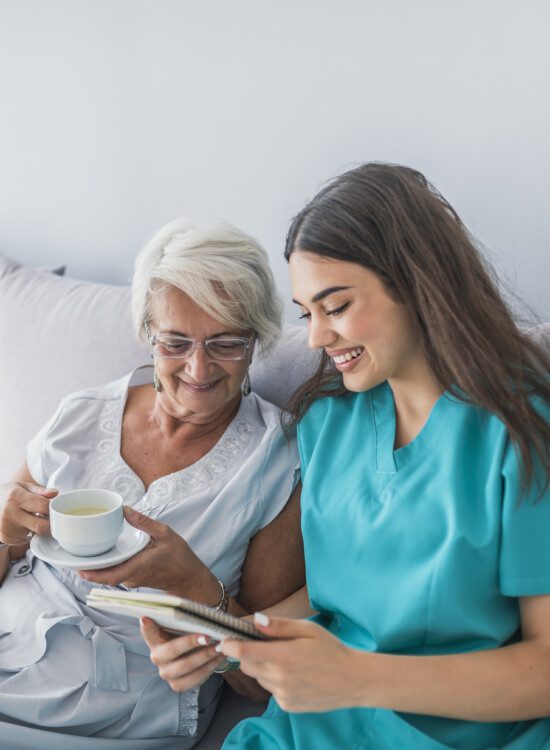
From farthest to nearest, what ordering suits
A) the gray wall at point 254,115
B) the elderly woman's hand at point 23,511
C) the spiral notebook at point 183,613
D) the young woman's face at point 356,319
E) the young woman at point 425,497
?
1. the gray wall at point 254,115
2. the elderly woman's hand at point 23,511
3. the young woman's face at point 356,319
4. the young woman at point 425,497
5. the spiral notebook at point 183,613

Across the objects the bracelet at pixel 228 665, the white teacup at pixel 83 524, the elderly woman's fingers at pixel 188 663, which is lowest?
the bracelet at pixel 228 665

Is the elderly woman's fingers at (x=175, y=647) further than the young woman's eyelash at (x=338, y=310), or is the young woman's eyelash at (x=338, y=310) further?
the young woman's eyelash at (x=338, y=310)

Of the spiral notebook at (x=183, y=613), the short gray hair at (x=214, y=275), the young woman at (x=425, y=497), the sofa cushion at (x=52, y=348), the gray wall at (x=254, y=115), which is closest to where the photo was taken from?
the spiral notebook at (x=183, y=613)

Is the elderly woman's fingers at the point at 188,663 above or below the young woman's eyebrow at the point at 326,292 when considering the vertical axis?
below

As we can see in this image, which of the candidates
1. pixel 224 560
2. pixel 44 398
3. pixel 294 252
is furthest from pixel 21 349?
pixel 294 252

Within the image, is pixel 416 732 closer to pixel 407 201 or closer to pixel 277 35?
pixel 407 201

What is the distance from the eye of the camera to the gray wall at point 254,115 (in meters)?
1.71

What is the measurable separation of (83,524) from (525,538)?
617mm

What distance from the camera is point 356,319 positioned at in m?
→ 1.27

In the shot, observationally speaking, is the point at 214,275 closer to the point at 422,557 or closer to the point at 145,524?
the point at 145,524

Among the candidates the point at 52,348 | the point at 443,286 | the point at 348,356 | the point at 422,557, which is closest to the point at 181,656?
the point at 422,557

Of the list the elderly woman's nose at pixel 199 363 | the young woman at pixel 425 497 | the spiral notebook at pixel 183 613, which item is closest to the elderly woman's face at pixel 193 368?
the elderly woman's nose at pixel 199 363

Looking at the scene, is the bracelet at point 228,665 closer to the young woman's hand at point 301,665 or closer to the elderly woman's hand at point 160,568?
the elderly woman's hand at point 160,568

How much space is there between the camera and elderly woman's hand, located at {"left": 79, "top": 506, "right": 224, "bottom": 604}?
130 centimetres
